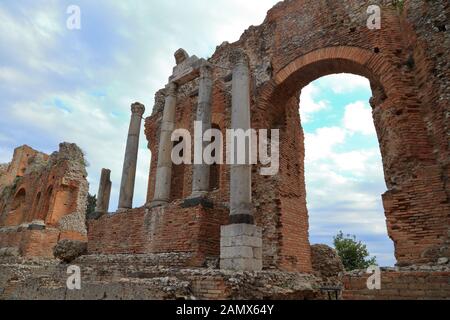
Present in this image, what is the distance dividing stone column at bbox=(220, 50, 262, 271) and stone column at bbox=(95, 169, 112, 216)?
655 cm

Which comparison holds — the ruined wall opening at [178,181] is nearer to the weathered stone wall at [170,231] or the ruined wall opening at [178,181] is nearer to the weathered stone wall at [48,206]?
the weathered stone wall at [170,231]

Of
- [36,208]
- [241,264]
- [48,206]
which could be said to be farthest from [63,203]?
[241,264]

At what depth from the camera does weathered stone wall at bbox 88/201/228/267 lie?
799 cm

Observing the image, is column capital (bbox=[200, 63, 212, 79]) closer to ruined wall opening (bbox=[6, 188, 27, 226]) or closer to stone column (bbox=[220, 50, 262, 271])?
stone column (bbox=[220, 50, 262, 271])

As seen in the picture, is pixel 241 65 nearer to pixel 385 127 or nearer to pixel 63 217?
pixel 385 127

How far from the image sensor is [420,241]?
6.14 m

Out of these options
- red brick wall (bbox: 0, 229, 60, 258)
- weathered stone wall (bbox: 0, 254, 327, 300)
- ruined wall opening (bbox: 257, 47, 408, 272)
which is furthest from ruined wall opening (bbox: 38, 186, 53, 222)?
ruined wall opening (bbox: 257, 47, 408, 272)

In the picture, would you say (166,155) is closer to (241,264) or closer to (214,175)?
(214,175)

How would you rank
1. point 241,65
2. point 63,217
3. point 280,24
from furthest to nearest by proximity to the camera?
1. point 63,217
2. point 280,24
3. point 241,65

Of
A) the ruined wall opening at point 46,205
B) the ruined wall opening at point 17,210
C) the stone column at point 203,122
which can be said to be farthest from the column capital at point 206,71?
the ruined wall opening at point 17,210

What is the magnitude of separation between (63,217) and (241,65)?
1296 centimetres

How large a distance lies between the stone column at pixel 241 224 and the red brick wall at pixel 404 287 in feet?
7.01

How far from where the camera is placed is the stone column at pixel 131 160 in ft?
36.4
